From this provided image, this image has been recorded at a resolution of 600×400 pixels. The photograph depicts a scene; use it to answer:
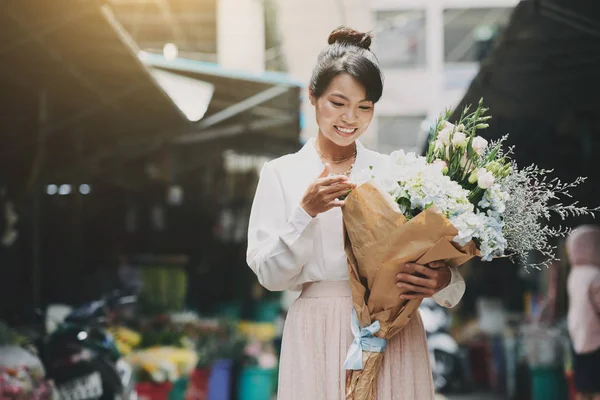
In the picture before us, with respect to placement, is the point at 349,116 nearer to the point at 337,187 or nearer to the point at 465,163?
the point at 337,187

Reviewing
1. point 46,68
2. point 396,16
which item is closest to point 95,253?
point 46,68

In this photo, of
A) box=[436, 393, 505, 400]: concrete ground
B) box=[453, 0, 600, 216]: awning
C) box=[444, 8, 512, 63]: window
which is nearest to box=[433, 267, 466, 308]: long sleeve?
box=[453, 0, 600, 216]: awning

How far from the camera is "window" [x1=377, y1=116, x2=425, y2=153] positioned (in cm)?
2705

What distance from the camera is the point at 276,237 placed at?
3.08 metres

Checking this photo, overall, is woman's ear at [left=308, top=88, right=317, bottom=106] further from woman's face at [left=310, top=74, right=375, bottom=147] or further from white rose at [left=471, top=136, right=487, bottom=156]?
white rose at [left=471, top=136, right=487, bottom=156]

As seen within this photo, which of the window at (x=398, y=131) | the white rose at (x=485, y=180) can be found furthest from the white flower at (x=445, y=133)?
the window at (x=398, y=131)

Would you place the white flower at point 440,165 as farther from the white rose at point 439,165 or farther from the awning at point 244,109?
the awning at point 244,109

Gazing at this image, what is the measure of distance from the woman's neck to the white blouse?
3 cm

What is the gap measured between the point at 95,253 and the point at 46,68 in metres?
6.49

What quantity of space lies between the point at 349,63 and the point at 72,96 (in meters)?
5.69

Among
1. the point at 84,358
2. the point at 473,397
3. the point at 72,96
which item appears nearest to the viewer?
the point at 84,358

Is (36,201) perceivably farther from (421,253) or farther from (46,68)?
(421,253)

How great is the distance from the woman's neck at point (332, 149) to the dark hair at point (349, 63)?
0.59ft

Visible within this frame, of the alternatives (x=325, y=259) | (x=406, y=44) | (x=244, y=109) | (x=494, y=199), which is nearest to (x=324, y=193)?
(x=325, y=259)
